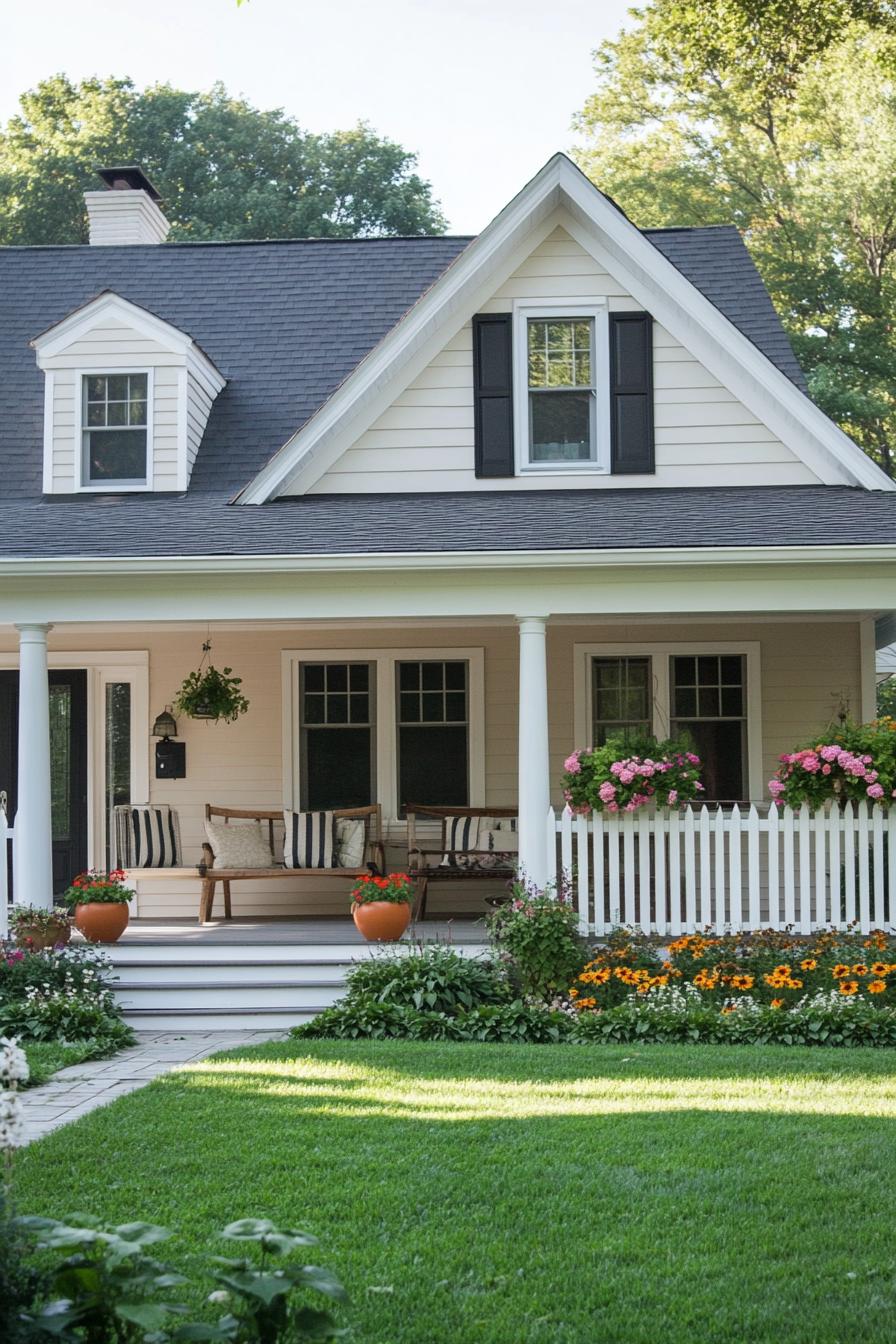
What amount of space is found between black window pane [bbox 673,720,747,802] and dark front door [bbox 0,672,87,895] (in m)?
5.55

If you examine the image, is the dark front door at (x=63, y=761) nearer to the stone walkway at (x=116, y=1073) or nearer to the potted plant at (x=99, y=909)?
the potted plant at (x=99, y=909)

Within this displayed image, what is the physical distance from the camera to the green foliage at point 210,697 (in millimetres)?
13031

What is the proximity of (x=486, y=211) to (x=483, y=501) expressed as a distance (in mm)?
22014

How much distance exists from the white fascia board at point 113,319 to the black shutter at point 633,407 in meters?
3.87

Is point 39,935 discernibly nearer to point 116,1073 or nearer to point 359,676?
point 116,1073

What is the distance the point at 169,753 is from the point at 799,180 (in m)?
20.6

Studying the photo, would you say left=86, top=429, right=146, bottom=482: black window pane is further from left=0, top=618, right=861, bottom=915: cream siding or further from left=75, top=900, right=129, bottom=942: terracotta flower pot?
left=75, top=900, right=129, bottom=942: terracotta flower pot

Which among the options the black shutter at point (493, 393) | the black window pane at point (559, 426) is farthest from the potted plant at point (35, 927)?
the black window pane at point (559, 426)

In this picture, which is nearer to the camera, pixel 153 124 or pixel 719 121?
pixel 719 121

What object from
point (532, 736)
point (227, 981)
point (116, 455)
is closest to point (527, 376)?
point (532, 736)

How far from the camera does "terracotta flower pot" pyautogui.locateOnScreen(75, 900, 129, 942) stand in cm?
1068

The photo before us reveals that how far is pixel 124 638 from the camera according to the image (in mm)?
13539

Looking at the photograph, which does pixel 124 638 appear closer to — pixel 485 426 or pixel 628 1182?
pixel 485 426

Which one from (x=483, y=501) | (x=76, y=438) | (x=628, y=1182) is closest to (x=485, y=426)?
(x=483, y=501)
